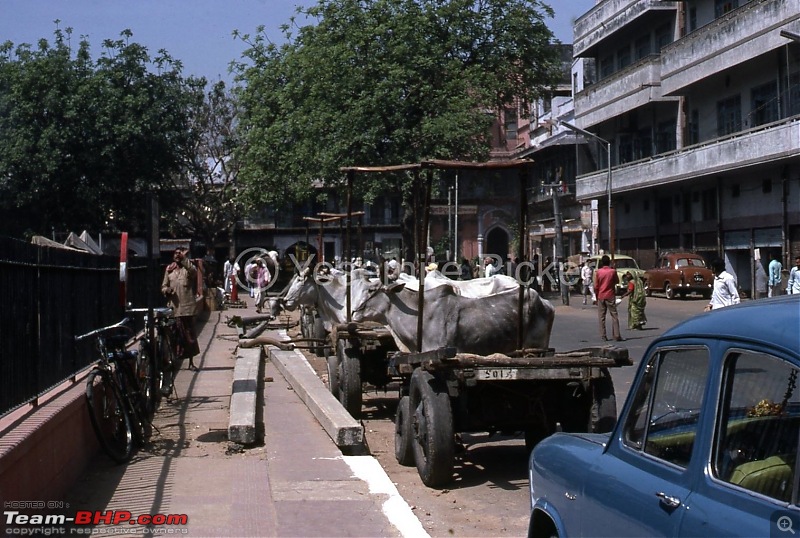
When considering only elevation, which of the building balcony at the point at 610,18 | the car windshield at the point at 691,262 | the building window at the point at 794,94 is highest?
the building balcony at the point at 610,18

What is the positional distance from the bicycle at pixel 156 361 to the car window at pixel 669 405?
6956 millimetres

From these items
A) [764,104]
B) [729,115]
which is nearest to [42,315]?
[764,104]

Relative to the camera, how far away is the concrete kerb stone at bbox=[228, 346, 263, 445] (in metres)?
9.02

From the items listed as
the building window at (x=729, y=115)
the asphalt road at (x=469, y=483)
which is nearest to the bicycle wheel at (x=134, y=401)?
the asphalt road at (x=469, y=483)

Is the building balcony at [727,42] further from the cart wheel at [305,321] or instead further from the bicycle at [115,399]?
the bicycle at [115,399]

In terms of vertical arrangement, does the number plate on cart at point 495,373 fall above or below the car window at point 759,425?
below

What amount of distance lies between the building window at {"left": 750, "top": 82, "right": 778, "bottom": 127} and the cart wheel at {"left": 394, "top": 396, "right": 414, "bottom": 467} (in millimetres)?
27043

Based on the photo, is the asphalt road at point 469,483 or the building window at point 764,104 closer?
the asphalt road at point 469,483

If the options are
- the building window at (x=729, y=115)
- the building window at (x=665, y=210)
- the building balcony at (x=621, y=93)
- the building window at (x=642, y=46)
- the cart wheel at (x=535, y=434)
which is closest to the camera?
the cart wheel at (x=535, y=434)

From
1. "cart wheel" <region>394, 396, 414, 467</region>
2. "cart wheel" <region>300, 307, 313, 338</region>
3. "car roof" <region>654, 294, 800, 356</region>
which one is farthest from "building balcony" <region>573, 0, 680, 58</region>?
"car roof" <region>654, 294, 800, 356</region>

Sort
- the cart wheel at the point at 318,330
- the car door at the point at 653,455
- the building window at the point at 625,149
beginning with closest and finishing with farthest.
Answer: the car door at the point at 653,455, the cart wheel at the point at 318,330, the building window at the point at 625,149

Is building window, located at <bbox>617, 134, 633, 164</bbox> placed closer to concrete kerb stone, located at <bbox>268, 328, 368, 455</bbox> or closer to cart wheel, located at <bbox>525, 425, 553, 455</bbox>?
concrete kerb stone, located at <bbox>268, 328, 368, 455</bbox>

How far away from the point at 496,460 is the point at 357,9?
28.3 meters

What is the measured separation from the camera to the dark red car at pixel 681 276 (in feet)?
114
